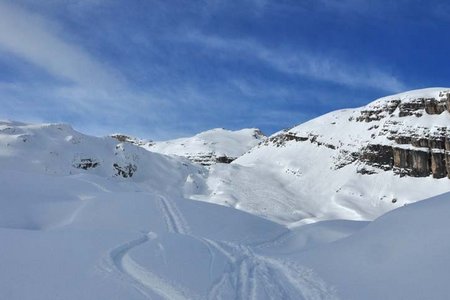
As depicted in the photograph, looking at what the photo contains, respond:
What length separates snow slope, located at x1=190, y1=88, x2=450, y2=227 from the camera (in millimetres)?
82812

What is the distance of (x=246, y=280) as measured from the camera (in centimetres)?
1238

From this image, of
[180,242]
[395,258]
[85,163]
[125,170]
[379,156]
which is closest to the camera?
[395,258]

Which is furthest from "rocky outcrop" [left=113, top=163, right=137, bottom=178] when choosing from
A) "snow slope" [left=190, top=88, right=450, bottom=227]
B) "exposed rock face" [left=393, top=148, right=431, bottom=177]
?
"exposed rock face" [left=393, top=148, right=431, bottom=177]

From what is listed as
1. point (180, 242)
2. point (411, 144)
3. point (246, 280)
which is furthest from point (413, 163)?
point (246, 280)

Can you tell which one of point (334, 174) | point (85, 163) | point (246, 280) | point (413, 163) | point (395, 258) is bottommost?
point (246, 280)

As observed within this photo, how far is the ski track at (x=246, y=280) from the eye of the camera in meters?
10.6

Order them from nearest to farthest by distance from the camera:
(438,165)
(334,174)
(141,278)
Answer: (141,278)
(438,165)
(334,174)

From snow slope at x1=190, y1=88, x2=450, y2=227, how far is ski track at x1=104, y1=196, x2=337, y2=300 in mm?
56918

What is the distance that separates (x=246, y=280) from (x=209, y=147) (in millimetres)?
152830

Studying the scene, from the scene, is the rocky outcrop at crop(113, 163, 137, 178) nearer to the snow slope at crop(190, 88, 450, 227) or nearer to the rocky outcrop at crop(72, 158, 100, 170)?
the rocky outcrop at crop(72, 158, 100, 170)

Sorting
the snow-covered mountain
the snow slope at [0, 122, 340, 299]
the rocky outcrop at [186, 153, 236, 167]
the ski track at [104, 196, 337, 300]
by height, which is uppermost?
the snow-covered mountain

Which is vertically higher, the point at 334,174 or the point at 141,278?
the point at 334,174

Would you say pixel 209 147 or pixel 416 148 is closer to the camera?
pixel 416 148

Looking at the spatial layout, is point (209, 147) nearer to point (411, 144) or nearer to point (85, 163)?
point (411, 144)
